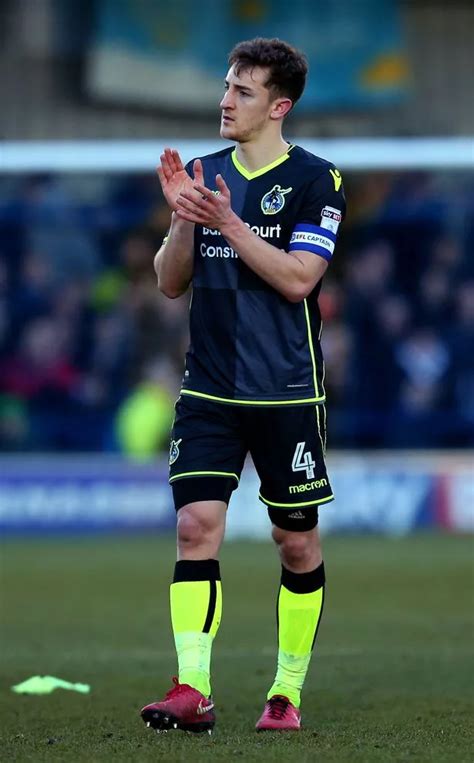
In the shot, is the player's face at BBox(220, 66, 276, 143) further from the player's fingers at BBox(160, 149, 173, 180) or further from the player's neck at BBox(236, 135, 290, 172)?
the player's fingers at BBox(160, 149, 173, 180)

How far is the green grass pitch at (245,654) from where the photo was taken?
492cm

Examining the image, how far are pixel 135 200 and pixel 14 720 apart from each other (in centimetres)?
1365

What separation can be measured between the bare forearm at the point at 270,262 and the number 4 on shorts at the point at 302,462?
0.49 m

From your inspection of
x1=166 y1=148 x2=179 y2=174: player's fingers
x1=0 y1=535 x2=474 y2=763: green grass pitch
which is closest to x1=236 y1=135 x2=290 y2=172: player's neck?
x1=166 y1=148 x2=179 y2=174: player's fingers

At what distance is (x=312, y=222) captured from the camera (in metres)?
5.32

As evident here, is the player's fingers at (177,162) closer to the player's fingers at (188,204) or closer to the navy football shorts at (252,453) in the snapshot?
the player's fingers at (188,204)

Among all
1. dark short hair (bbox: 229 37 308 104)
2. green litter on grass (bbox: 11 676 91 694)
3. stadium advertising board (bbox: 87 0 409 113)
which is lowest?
green litter on grass (bbox: 11 676 91 694)

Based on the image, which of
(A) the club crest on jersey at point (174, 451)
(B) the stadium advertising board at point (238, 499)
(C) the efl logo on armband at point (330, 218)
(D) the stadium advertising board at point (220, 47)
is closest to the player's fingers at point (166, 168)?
(C) the efl logo on armband at point (330, 218)

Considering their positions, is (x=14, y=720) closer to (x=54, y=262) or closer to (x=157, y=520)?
(x=157, y=520)

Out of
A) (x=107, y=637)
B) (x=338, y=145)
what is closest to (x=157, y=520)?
(x=338, y=145)

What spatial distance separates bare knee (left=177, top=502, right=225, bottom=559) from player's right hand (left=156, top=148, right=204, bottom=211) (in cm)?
97

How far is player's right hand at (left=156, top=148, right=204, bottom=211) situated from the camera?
523cm

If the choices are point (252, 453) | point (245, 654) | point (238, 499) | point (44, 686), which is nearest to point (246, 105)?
point (252, 453)

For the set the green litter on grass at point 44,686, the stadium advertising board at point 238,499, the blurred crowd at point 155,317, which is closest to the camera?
the green litter on grass at point 44,686
